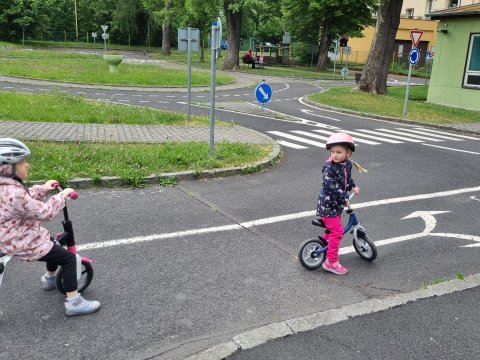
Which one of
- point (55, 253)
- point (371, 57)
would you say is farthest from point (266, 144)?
point (371, 57)

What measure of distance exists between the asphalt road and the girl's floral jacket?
0.69m

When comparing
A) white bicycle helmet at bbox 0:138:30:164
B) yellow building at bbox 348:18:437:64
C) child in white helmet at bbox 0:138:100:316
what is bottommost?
child in white helmet at bbox 0:138:100:316

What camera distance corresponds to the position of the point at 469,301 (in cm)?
460

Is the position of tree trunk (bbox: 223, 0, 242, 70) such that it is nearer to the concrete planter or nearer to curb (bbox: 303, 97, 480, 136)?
the concrete planter

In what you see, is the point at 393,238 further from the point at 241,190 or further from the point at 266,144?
the point at 266,144

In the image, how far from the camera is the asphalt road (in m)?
3.82

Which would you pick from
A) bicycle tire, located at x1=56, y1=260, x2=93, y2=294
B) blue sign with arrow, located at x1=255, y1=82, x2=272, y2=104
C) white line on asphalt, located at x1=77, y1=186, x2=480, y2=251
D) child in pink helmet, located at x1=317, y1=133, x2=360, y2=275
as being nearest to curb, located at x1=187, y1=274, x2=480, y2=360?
child in pink helmet, located at x1=317, y1=133, x2=360, y2=275

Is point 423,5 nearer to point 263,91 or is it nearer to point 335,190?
point 263,91

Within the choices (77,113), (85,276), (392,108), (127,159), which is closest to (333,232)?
(85,276)

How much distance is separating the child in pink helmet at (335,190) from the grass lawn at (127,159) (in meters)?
3.82

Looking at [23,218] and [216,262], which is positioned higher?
[23,218]

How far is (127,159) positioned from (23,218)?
5038mm

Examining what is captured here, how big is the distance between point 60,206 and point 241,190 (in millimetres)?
4513

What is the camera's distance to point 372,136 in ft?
47.4
